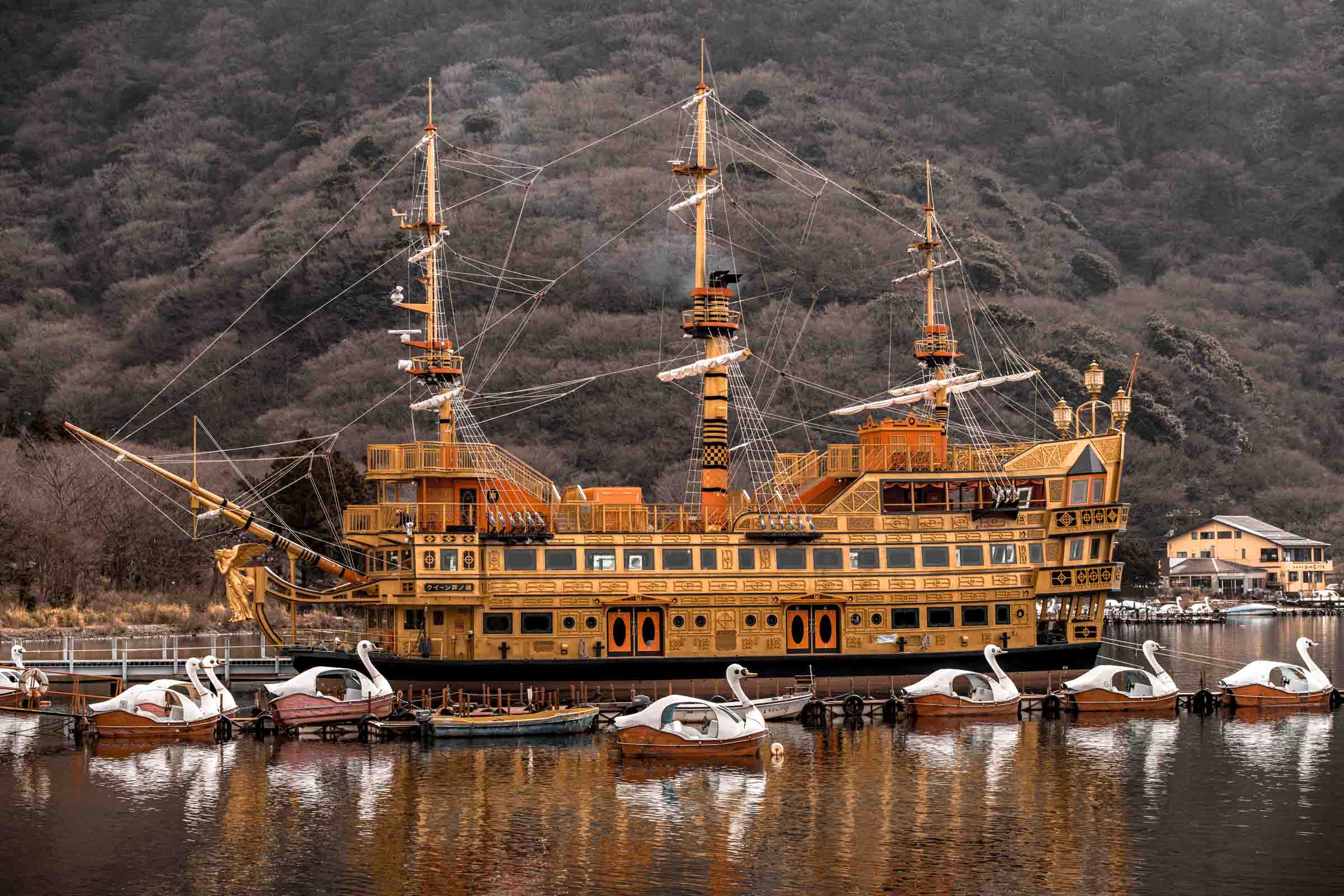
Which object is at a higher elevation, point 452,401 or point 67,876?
point 452,401

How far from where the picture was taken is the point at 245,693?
56500 mm

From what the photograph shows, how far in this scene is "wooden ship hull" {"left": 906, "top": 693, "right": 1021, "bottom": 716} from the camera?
159 feet

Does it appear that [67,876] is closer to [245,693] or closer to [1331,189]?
[245,693]

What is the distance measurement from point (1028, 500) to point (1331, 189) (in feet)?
467

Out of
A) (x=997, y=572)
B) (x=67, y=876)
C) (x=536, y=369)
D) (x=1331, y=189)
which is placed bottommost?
(x=67, y=876)

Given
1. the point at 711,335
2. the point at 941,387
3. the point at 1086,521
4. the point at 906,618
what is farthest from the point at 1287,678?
the point at 711,335

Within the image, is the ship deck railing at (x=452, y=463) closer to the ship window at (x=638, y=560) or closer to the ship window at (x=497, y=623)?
the ship window at (x=638, y=560)

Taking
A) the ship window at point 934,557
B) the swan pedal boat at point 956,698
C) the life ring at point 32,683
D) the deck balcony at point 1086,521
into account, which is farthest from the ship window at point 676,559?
the life ring at point 32,683

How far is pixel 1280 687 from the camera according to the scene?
52.9 metres

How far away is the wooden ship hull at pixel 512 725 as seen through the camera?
145 ft

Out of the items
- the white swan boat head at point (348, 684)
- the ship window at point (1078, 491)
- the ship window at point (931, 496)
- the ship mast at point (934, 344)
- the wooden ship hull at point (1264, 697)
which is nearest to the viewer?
the white swan boat head at point (348, 684)

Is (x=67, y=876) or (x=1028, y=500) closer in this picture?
(x=67, y=876)

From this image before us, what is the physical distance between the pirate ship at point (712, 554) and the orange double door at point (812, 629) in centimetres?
6

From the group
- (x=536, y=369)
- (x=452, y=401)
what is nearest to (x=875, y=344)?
(x=536, y=369)
